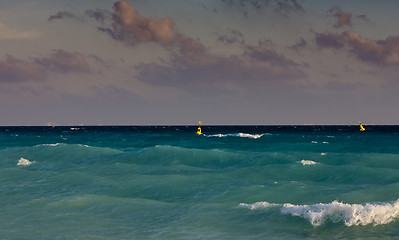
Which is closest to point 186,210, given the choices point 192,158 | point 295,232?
point 295,232

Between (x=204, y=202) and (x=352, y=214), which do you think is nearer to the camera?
(x=352, y=214)

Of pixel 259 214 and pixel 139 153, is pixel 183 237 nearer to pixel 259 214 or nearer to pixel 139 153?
pixel 259 214

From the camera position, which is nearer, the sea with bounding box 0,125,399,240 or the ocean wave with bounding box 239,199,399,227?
the sea with bounding box 0,125,399,240

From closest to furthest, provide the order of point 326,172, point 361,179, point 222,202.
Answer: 1. point 222,202
2. point 361,179
3. point 326,172

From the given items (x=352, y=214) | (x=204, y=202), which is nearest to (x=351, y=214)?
(x=352, y=214)

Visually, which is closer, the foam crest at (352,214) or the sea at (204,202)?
the sea at (204,202)

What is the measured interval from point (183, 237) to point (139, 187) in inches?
426

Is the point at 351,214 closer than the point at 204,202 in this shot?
Yes

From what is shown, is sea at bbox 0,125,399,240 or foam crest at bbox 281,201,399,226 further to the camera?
foam crest at bbox 281,201,399,226

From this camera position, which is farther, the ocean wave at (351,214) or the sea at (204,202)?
the ocean wave at (351,214)

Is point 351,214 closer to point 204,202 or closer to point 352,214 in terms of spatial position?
point 352,214

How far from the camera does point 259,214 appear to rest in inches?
632

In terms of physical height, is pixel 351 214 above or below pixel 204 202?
above

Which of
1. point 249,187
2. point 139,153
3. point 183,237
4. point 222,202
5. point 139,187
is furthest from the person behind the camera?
point 139,153
